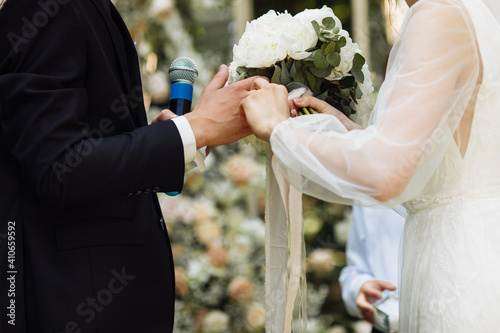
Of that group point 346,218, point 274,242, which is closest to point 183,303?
point 346,218

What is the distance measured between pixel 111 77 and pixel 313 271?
3313 mm

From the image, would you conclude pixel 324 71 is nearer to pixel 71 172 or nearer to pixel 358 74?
pixel 358 74

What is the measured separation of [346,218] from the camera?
5.08m

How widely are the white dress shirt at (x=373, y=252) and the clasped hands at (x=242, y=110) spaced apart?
144 centimetres

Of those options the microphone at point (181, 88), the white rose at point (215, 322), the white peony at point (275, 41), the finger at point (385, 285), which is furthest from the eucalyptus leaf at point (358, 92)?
the white rose at point (215, 322)

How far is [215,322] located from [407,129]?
2817 millimetres

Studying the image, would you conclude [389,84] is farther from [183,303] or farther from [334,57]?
[183,303]

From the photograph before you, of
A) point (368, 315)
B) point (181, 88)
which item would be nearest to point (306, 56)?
point (181, 88)

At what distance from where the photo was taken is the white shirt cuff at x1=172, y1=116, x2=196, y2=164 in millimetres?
2010

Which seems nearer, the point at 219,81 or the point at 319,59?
the point at 319,59

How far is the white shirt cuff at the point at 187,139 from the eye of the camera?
201 cm

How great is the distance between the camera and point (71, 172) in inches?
73.9

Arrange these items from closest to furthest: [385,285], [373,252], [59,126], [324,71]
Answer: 1. [59,126]
2. [324,71]
3. [385,285]
4. [373,252]

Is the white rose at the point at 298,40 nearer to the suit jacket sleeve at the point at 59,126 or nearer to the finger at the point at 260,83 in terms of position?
the finger at the point at 260,83
